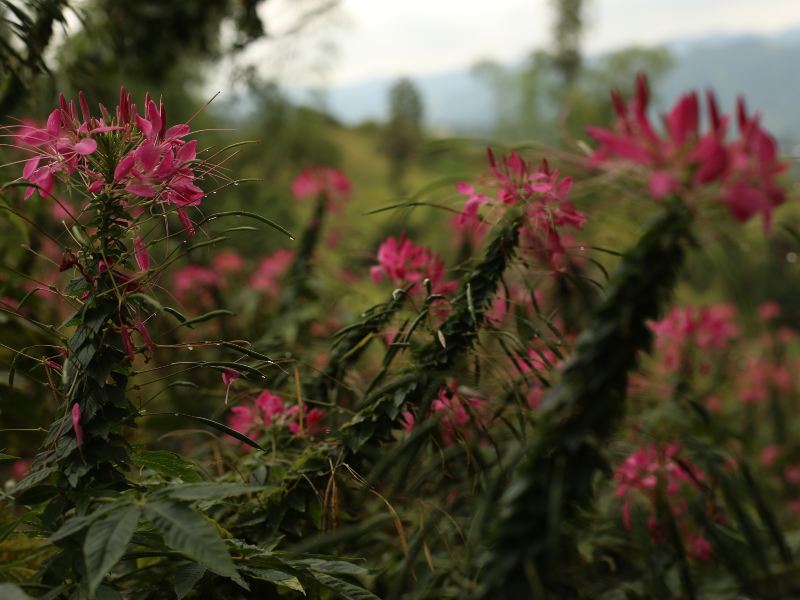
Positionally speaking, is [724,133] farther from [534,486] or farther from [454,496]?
[454,496]

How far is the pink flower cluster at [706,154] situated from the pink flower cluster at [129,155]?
13.2 inches

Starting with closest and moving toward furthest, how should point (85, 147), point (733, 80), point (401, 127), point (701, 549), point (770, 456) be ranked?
point (85, 147) → point (701, 549) → point (770, 456) → point (401, 127) → point (733, 80)

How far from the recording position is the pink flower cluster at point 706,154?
0.37 metres

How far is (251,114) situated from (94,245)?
745cm

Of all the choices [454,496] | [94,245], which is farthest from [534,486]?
[454,496]

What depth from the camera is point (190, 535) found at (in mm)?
419

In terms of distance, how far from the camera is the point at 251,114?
297 inches

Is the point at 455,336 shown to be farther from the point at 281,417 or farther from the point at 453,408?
the point at 281,417

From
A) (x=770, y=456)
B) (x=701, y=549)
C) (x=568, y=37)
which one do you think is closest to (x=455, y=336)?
(x=701, y=549)

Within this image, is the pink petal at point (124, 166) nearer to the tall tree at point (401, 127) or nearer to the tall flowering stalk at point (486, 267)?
the tall flowering stalk at point (486, 267)

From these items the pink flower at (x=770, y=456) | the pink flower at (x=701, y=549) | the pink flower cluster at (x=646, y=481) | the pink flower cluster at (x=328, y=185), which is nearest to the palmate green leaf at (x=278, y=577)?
the pink flower cluster at (x=646, y=481)

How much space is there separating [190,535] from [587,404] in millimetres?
261

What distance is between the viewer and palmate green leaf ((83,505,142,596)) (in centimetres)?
39

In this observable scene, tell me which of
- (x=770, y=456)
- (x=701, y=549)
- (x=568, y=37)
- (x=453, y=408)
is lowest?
(x=770, y=456)
